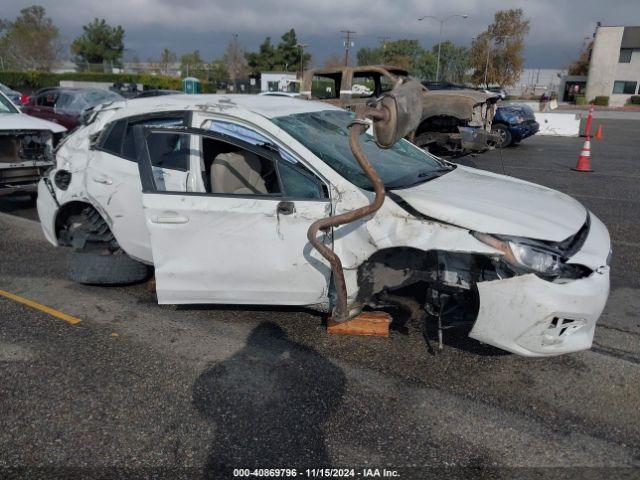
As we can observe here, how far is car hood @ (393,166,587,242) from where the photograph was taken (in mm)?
3156

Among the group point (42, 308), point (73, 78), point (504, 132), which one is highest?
point (73, 78)

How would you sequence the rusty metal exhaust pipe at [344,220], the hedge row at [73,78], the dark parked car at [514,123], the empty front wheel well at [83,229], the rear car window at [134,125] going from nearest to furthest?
the rusty metal exhaust pipe at [344,220] < the rear car window at [134,125] < the empty front wheel well at [83,229] < the dark parked car at [514,123] < the hedge row at [73,78]

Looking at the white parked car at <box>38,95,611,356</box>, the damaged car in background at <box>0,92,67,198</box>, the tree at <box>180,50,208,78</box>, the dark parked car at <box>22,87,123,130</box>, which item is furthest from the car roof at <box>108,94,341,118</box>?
the tree at <box>180,50,208,78</box>

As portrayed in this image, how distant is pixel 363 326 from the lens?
392cm

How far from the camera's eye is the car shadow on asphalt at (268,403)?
106 inches

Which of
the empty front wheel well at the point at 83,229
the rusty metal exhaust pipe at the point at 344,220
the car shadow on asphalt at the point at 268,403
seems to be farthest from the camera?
the empty front wheel well at the point at 83,229

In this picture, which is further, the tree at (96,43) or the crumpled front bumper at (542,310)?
the tree at (96,43)

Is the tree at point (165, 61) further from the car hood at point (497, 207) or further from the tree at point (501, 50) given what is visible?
the car hood at point (497, 207)

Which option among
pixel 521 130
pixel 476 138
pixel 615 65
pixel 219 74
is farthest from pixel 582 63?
pixel 476 138

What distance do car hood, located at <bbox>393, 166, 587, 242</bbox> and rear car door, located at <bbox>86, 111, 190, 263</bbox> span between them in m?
1.94

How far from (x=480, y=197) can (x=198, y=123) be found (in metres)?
2.12

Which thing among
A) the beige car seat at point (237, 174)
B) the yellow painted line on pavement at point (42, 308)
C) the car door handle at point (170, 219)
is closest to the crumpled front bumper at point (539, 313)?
the beige car seat at point (237, 174)

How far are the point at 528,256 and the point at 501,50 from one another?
177ft

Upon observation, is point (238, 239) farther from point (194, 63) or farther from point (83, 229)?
point (194, 63)
